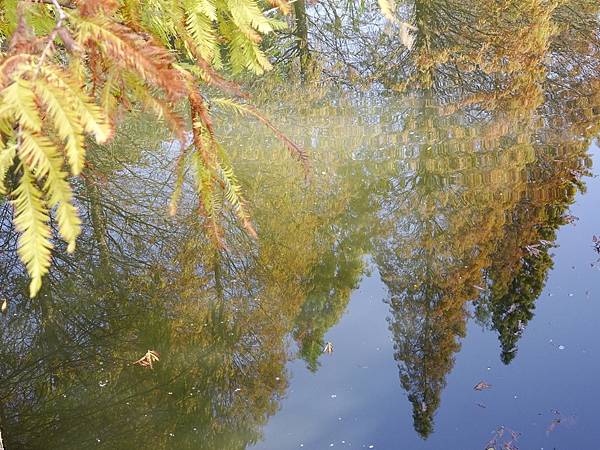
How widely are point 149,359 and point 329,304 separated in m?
1.36

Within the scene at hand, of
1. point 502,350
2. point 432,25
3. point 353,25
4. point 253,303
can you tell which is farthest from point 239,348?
point 353,25

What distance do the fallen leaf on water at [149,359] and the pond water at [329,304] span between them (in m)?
0.03

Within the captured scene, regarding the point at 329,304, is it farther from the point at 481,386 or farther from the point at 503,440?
the point at 503,440

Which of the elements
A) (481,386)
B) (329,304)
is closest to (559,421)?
(481,386)

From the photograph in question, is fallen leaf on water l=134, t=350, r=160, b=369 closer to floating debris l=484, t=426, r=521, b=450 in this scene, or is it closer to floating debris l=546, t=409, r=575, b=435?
floating debris l=484, t=426, r=521, b=450

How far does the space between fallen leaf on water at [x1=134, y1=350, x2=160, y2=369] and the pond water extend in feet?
0.09

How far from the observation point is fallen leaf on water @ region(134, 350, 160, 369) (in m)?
4.38

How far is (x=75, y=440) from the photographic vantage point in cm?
387

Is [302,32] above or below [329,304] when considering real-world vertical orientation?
above

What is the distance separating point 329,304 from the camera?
498cm

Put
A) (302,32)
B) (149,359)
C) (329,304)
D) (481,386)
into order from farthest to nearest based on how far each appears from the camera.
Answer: (302,32), (329,304), (149,359), (481,386)

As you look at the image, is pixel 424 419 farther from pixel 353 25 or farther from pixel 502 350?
pixel 353 25

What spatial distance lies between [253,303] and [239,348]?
0.51 meters

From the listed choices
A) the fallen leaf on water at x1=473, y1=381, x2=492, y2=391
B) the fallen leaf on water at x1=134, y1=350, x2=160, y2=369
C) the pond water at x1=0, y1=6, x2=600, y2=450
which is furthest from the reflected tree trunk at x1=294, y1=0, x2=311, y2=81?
the fallen leaf on water at x1=473, y1=381, x2=492, y2=391
